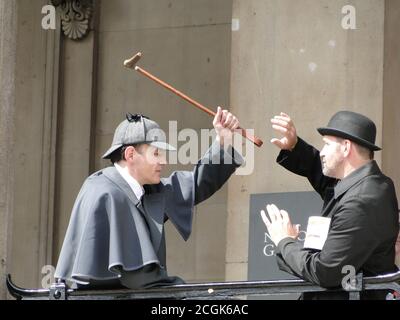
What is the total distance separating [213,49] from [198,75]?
236 mm

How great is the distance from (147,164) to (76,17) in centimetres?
448

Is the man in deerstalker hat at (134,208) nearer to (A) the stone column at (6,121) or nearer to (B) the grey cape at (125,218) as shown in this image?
(B) the grey cape at (125,218)

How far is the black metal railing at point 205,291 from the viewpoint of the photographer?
29.7 feet

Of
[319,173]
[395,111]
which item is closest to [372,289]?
[319,173]

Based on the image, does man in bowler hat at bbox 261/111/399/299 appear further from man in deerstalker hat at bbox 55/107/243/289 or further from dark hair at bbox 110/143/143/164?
dark hair at bbox 110/143/143/164

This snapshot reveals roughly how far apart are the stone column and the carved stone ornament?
13.2 ft

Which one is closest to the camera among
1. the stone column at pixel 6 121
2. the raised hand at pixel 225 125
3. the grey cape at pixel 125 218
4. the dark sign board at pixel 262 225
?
the grey cape at pixel 125 218

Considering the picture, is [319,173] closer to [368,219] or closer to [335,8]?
[368,219]

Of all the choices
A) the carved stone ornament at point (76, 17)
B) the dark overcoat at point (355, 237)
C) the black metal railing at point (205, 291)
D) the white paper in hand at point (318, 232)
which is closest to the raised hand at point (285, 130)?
the dark overcoat at point (355, 237)

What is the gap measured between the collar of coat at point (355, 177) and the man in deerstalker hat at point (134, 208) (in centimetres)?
85

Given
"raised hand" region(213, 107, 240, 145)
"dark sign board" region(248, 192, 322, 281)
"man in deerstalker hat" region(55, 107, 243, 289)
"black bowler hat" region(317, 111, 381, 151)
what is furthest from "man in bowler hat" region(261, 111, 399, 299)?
"dark sign board" region(248, 192, 322, 281)

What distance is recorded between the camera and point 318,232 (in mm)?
9430

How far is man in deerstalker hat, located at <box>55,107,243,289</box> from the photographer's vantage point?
9672 mm

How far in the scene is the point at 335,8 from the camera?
13.3m
